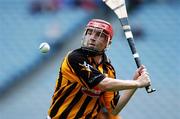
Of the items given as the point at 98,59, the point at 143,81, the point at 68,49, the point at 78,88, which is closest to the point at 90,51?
the point at 98,59

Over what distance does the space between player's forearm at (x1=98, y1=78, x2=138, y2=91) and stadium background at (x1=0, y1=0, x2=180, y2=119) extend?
4.43 meters

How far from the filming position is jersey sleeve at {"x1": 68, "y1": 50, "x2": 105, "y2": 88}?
4408 millimetres

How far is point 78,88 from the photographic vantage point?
453 centimetres

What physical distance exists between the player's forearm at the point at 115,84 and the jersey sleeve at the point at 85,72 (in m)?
0.04

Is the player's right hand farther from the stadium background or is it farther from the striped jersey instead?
the stadium background

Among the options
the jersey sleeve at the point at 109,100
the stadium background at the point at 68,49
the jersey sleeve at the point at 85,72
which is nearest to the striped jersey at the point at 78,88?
the jersey sleeve at the point at 85,72

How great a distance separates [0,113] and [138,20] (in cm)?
263

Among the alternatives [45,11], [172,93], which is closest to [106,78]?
[172,93]

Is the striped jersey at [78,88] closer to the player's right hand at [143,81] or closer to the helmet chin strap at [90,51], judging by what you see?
the helmet chin strap at [90,51]

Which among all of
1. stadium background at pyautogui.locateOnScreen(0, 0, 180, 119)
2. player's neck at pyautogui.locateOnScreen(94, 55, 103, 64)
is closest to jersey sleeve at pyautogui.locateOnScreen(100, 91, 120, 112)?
player's neck at pyautogui.locateOnScreen(94, 55, 103, 64)

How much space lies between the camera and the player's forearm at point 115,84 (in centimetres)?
437

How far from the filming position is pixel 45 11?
32.2ft

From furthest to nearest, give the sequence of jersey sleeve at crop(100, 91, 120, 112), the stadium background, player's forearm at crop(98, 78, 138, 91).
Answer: the stadium background → jersey sleeve at crop(100, 91, 120, 112) → player's forearm at crop(98, 78, 138, 91)

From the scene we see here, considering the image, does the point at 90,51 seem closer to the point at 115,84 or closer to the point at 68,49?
the point at 115,84
